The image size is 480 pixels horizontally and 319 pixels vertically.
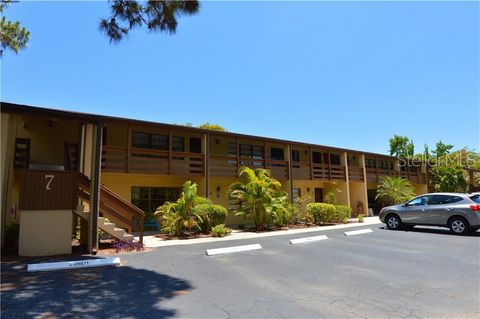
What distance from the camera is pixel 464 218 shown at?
12320mm

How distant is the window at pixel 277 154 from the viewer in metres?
21.5

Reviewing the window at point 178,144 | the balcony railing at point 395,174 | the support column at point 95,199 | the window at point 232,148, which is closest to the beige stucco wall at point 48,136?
the support column at point 95,199

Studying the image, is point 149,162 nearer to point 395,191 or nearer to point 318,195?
point 318,195

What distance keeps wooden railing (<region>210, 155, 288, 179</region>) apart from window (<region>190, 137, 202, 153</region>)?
5.02 feet

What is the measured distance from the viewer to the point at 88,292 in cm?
548

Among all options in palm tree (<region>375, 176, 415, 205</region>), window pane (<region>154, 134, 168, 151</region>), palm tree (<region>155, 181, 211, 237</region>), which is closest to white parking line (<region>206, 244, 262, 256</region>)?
palm tree (<region>155, 181, 211, 237</region>)

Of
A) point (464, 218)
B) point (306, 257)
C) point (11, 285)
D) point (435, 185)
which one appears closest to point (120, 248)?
point (11, 285)

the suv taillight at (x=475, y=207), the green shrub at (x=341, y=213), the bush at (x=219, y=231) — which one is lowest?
the bush at (x=219, y=231)

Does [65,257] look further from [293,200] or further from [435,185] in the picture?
[435,185]

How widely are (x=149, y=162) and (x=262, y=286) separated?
33.1 feet

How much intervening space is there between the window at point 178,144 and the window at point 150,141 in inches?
18.0

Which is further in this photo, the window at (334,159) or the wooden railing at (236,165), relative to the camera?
the window at (334,159)

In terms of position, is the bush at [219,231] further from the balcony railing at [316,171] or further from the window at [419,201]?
the window at [419,201]

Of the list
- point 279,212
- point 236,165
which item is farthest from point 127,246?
point 236,165
